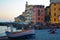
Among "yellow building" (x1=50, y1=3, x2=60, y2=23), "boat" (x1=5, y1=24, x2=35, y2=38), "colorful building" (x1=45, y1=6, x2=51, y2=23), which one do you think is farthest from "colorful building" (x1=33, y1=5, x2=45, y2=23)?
"boat" (x1=5, y1=24, x2=35, y2=38)

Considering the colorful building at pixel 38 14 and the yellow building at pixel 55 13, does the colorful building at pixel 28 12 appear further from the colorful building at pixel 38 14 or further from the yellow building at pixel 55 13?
the yellow building at pixel 55 13

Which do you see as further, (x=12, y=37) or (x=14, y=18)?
(x=12, y=37)

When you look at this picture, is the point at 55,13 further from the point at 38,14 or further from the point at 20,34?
the point at 20,34

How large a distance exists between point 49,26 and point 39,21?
327 millimetres

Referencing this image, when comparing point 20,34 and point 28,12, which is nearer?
point 28,12

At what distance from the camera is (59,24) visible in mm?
3383

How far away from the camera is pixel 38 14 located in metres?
3.18

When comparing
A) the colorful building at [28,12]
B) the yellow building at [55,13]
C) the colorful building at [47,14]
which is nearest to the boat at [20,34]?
the colorful building at [28,12]

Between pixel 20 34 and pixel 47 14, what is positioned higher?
pixel 47 14

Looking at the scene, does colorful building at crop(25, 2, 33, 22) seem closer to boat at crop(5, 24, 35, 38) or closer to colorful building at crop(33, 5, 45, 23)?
colorful building at crop(33, 5, 45, 23)

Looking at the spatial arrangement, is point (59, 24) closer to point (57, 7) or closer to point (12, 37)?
point (57, 7)

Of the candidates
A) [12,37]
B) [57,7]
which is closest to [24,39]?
[12,37]

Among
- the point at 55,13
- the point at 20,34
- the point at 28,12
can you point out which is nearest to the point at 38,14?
the point at 28,12

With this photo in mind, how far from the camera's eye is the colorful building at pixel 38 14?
314 cm
